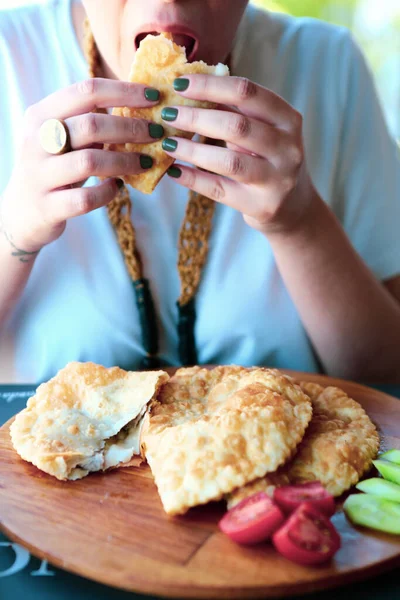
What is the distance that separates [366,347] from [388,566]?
1.15 m

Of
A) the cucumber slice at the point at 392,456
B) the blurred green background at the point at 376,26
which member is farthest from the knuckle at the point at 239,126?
the blurred green background at the point at 376,26

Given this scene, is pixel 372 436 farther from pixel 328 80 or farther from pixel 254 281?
pixel 328 80

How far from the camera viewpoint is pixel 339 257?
1.86 metres

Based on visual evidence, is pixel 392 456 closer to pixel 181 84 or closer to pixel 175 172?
pixel 175 172

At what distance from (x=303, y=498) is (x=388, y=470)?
0.81 ft

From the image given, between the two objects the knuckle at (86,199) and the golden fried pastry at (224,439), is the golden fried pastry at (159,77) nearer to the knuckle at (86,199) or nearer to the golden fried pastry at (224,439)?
the knuckle at (86,199)

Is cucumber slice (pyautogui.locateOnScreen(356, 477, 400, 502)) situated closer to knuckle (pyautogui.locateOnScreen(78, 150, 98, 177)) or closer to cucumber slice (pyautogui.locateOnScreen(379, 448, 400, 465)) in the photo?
cucumber slice (pyautogui.locateOnScreen(379, 448, 400, 465))

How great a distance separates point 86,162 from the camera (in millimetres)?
1373

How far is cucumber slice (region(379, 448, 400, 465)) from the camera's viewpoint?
121 cm

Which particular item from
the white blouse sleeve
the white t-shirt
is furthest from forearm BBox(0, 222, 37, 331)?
the white blouse sleeve

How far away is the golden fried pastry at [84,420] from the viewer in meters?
1.22

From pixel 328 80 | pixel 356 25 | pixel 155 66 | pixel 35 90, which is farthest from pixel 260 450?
pixel 356 25

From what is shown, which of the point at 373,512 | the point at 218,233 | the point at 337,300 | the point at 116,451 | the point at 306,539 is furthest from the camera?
the point at 218,233

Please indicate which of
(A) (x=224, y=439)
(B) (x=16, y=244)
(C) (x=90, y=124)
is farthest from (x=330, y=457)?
(B) (x=16, y=244)
